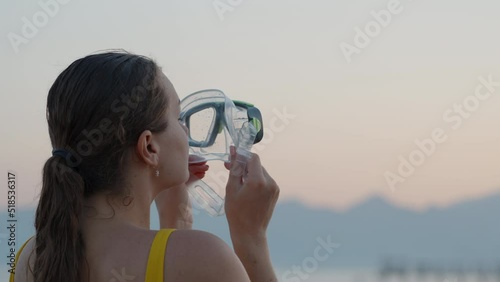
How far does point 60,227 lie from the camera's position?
5.06 ft

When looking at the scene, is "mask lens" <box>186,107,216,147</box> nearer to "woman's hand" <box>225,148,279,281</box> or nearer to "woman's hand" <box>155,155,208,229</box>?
"woman's hand" <box>155,155,208,229</box>

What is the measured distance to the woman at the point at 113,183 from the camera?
4.82 ft

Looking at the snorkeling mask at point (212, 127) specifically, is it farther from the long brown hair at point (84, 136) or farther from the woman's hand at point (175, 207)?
the long brown hair at point (84, 136)

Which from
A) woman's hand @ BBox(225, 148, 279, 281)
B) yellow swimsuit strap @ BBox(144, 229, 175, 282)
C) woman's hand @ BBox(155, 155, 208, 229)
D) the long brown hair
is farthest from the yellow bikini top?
woman's hand @ BBox(155, 155, 208, 229)

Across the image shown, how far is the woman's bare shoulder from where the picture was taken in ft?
4.78

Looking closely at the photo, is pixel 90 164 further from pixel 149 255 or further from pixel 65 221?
pixel 149 255

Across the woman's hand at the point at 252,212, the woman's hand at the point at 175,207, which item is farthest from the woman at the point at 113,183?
the woman's hand at the point at 175,207

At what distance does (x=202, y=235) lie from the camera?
148 cm

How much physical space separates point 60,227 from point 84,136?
196 mm

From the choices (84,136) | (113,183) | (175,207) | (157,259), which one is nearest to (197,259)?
(157,259)

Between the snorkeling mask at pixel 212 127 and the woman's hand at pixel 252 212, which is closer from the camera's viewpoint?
the woman's hand at pixel 252 212

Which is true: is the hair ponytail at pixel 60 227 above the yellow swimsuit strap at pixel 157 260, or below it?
above

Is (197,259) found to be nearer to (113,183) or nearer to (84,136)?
(113,183)

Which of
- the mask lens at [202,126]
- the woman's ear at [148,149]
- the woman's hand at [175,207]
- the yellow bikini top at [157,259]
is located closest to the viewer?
the yellow bikini top at [157,259]
